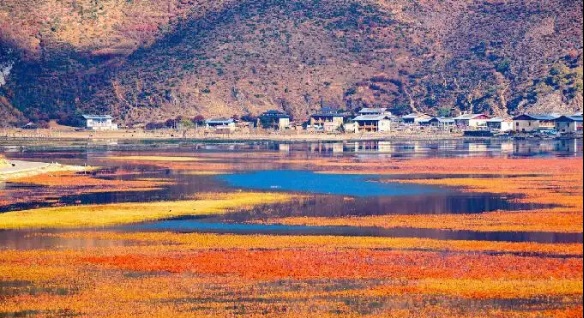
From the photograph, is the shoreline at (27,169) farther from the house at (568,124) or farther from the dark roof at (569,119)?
the house at (568,124)

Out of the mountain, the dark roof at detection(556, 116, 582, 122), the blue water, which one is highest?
the mountain

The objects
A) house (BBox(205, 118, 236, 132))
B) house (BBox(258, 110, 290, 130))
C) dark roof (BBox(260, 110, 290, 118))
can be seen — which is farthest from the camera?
dark roof (BBox(260, 110, 290, 118))

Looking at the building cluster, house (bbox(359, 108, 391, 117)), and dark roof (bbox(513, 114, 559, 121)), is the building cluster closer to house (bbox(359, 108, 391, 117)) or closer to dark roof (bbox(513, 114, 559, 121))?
house (bbox(359, 108, 391, 117))

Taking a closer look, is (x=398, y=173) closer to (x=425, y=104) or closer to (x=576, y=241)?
(x=576, y=241)

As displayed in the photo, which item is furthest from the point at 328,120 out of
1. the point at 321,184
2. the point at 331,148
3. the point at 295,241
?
the point at 295,241

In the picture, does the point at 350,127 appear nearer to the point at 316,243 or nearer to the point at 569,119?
the point at 569,119

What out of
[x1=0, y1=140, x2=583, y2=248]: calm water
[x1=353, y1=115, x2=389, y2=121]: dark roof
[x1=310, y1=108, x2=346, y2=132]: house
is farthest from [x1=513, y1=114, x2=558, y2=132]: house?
[x1=0, y1=140, x2=583, y2=248]: calm water
